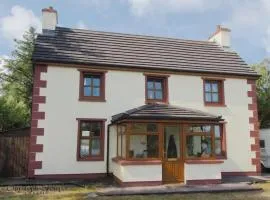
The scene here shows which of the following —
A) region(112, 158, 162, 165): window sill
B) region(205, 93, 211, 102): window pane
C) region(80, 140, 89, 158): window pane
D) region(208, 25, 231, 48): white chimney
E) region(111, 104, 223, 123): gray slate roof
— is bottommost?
region(112, 158, 162, 165): window sill

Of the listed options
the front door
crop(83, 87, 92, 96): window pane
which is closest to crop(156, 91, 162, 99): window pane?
the front door

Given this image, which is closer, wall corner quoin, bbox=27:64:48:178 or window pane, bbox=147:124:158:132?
window pane, bbox=147:124:158:132

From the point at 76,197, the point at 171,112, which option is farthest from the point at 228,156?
the point at 76,197

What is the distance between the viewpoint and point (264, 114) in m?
31.3

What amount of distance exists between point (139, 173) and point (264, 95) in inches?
926

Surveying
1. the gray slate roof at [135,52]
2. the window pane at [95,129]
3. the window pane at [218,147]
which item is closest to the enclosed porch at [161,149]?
the window pane at [95,129]

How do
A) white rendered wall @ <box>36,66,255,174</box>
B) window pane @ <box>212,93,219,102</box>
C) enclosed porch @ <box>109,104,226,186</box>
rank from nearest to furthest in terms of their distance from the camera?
enclosed porch @ <box>109,104,226,186</box>, white rendered wall @ <box>36,66,255,174</box>, window pane @ <box>212,93,219,102</box>

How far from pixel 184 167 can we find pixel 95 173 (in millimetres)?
4253

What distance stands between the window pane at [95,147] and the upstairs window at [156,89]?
3459 millimetres

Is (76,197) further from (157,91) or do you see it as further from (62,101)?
(157,91)

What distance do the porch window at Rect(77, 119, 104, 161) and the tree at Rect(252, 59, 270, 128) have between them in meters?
22.3

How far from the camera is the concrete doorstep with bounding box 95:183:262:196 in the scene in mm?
11102

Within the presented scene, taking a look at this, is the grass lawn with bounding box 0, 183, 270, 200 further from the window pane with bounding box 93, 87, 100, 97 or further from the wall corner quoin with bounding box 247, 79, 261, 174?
the window pane with bounding box 93, 87, 100, 97

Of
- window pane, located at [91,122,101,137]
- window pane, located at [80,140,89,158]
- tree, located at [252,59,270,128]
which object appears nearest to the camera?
window pane, located at [80,140,89,158]
